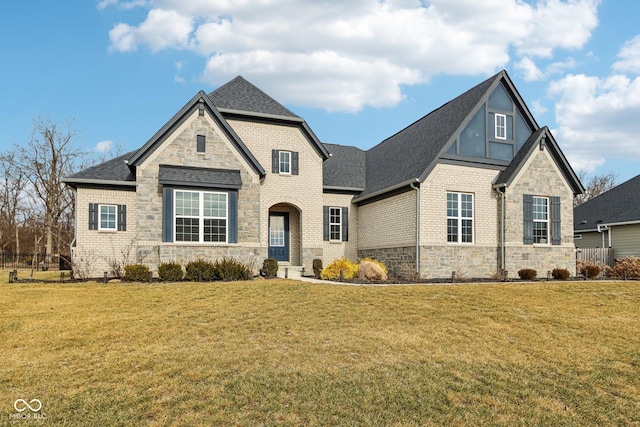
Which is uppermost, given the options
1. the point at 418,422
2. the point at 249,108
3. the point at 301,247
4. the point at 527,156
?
the point at 249,108

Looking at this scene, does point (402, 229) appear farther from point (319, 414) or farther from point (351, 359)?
point (319, 414)

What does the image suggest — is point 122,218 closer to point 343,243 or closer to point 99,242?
point 99,242

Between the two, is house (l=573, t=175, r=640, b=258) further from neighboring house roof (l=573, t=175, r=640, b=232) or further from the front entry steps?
the front entry steps

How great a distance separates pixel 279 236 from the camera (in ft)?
75.3

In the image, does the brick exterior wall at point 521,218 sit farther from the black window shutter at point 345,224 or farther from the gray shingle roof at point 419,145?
the black window shutter at point 345,224

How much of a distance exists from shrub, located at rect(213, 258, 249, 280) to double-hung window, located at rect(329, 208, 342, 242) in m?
7.13

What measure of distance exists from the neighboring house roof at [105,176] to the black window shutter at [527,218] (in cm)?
1694

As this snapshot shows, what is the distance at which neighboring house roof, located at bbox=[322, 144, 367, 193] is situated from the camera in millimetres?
23719

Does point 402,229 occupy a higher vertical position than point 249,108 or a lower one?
lower

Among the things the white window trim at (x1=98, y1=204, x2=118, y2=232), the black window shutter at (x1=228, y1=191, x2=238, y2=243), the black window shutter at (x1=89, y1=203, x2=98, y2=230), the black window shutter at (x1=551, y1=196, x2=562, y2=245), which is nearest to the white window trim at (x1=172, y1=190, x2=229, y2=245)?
the black window shutter at (x1=228, y1=191, x2=238, y2=243)

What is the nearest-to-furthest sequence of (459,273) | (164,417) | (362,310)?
(164,417)
(362,310)
(459,273)

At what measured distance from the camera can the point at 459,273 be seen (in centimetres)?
1917

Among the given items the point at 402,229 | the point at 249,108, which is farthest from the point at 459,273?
the point at 249,108

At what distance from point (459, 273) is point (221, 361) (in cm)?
1385
